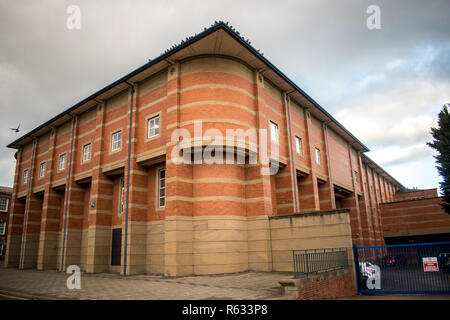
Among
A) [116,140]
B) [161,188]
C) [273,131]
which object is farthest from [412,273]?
[116,140]

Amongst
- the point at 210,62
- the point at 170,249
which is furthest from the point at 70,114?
the point at 170,249

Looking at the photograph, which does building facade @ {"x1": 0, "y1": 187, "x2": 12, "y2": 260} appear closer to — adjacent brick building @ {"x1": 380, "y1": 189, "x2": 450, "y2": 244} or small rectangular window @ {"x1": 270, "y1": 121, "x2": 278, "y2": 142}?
small rectangular window @ {"x1": 270, "y1": 121, "x2": 278, "y2": 142}

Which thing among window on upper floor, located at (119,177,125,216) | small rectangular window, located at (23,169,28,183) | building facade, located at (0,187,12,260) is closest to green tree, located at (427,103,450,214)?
window on upper floor, located at (119,177,125,216)

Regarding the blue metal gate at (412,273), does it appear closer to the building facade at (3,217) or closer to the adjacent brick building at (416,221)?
the adjacent brick building at (416,221)

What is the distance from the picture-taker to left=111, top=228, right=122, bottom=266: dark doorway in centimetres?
1930

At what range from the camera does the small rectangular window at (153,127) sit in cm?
1862

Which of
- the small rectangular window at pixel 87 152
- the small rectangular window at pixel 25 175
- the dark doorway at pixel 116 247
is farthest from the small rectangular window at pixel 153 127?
the small rectangular window at pixel 25 175

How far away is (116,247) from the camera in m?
19.7

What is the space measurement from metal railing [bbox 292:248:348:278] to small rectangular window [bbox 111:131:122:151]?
45.1 ft

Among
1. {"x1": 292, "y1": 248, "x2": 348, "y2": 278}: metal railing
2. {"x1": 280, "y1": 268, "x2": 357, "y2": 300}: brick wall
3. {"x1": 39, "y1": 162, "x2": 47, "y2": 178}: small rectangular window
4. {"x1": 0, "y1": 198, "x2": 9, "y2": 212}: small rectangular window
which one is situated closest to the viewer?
{"x1": 280, "y1": 268, "x2": 357, "y2": 300}: brick wall

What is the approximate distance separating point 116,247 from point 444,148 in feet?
75.9

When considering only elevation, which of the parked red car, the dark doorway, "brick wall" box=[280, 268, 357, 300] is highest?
the dark doorway

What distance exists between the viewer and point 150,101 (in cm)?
1927
